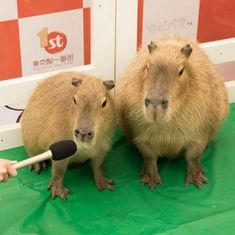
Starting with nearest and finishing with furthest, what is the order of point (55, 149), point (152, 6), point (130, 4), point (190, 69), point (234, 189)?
point (55, 149), point (190, 69), point (234, 189), point (130, 4), point (152, 6)

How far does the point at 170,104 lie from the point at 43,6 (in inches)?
36.3

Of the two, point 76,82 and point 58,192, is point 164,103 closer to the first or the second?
point 76,82

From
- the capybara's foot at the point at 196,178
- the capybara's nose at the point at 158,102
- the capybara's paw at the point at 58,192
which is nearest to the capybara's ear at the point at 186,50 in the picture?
the capybara's nose at the point at 158,102

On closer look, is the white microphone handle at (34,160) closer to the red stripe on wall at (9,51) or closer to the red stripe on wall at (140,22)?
the red stripe on wall at (9,51)

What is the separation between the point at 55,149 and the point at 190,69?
2.39 feet

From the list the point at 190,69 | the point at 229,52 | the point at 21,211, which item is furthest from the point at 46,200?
the point at 229,52

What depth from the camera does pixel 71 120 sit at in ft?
8.37

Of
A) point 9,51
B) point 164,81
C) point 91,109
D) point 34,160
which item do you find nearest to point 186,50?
point 164,81

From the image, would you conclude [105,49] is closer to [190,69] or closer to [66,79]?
[66,79]

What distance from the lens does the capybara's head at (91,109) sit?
236 centimetres

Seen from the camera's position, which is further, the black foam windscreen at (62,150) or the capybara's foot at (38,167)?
the capybara's foot at (38,167)

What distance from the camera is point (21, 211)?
8.43 feet

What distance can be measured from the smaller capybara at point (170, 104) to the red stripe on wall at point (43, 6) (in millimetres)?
451

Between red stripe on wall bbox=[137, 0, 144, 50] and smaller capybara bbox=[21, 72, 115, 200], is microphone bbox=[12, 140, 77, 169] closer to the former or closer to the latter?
smaller capybara bbox=[21, 72, 115, 200]
